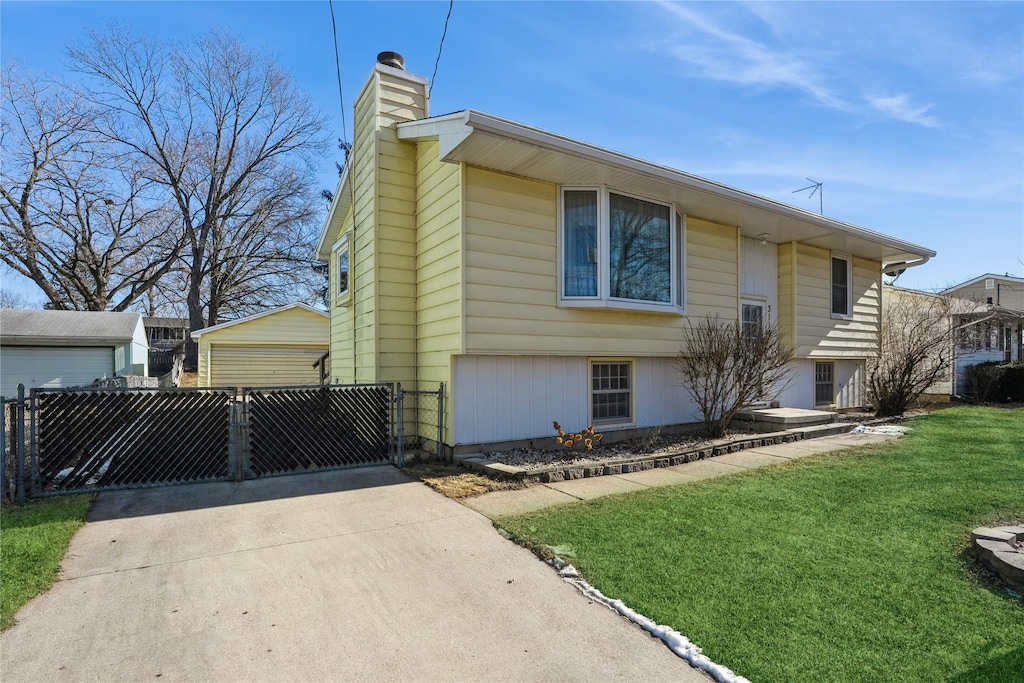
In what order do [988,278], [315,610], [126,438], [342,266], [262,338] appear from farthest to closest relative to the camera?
[988,278], [262,338], [342,266], [126,438], [315,610]

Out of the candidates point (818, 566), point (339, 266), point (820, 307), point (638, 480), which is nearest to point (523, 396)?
point (638, 480)

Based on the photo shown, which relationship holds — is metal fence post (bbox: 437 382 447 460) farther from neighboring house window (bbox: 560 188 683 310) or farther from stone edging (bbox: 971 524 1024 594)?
stone edging (bbox: 971 524 1024 594)

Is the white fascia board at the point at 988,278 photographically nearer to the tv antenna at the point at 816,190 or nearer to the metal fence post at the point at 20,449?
the tv antenna at the point at 816,190

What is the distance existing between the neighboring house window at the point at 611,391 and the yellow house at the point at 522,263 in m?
0.02

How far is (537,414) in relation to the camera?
7406mm

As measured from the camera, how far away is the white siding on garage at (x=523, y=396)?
270 inches

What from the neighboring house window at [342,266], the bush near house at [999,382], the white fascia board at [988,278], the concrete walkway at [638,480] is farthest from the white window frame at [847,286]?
the white fascia board at [988,278]

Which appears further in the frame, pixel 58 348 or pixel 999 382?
pixel 58 348

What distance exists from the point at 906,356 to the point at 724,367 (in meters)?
5.42

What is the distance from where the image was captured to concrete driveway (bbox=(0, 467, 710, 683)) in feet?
8.09

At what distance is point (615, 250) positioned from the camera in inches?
297

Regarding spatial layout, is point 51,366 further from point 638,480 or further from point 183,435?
point 638,480

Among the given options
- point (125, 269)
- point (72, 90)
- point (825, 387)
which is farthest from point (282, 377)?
point (825, 387)

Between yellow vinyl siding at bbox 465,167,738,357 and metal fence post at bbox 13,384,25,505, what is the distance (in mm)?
4528
